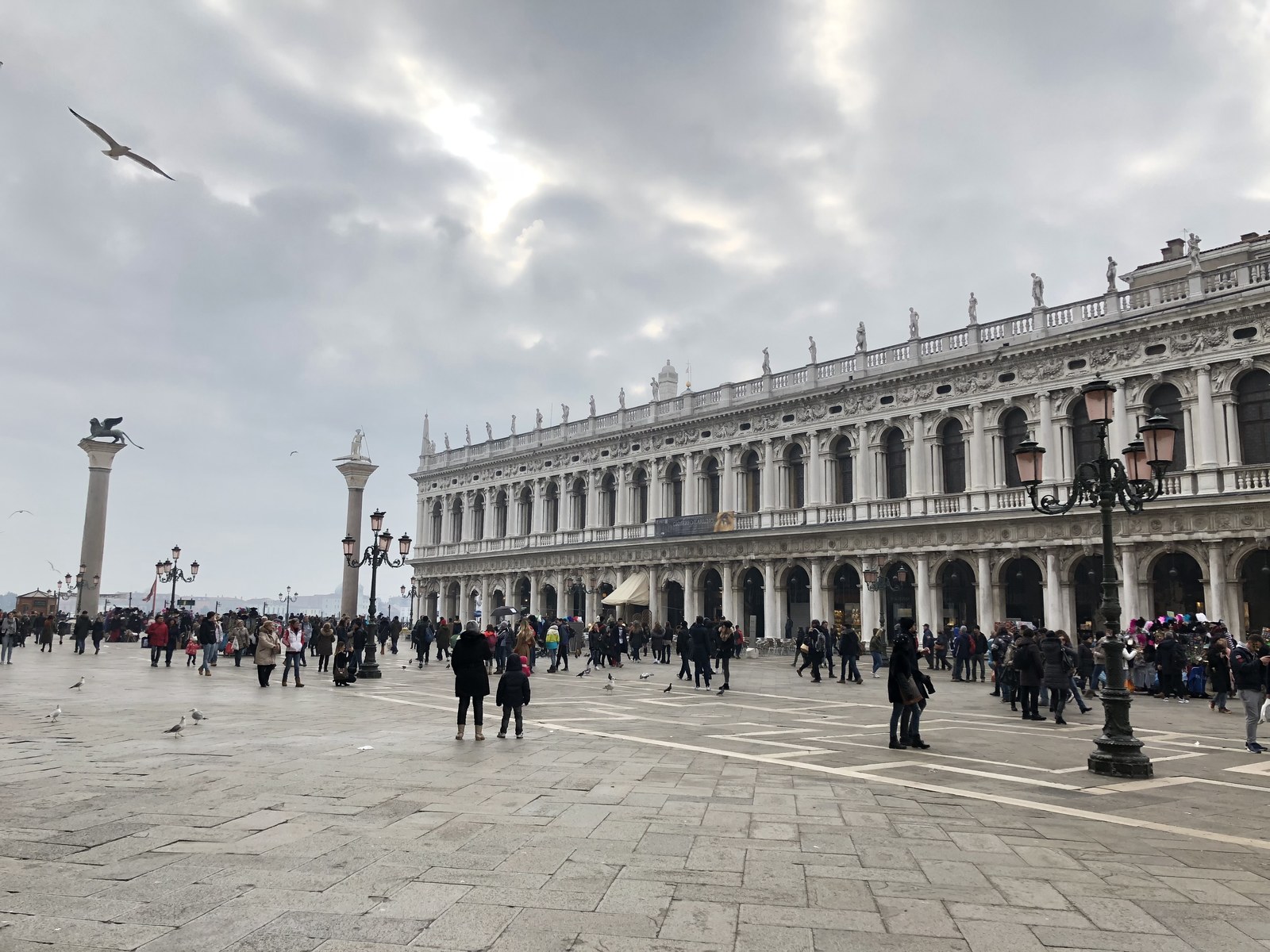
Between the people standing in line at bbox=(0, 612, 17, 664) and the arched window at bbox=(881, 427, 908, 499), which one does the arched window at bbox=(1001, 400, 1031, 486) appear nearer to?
the arched window at bbox=(881, 427, 908, 499)

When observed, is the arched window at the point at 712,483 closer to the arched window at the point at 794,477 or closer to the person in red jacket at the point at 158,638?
the arched window at the point at 794,477

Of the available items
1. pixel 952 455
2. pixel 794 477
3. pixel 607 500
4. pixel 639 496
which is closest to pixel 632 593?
pixel 639 496

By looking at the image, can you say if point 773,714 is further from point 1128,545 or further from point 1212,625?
point 1128,545

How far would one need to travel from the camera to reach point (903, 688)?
11055 mm

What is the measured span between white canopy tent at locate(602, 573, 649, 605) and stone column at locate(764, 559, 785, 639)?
24.5 ft

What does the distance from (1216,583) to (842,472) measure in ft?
48.8

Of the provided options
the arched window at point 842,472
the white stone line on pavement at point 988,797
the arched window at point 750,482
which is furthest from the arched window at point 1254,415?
the white stone line on pavement at point 988,797

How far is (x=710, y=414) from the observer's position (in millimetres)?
42969

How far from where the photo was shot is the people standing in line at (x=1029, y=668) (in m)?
14.4

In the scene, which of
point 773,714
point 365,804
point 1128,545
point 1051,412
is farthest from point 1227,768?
point 1051,412

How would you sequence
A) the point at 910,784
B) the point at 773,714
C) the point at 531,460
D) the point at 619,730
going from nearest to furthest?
the point at 910,784 < the point at 619,730 < the point at 773,714 < the point at 531,460

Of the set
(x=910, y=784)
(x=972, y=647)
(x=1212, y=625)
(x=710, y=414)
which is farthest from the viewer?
(x=710, y=414)

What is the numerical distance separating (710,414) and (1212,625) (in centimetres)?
2570

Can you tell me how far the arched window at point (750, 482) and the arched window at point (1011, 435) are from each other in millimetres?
11889
